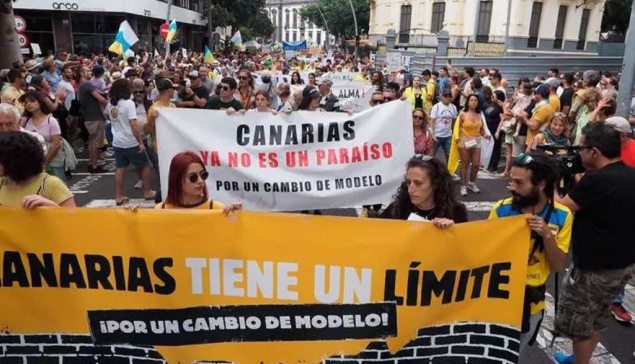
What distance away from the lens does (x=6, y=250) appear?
282 centimetres

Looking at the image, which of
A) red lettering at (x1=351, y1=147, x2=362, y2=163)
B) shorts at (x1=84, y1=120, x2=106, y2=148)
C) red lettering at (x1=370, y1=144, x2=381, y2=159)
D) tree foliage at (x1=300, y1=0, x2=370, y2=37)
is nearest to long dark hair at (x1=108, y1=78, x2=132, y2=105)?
shorts at (x1=84, y1=120, x2=106, y2=148)

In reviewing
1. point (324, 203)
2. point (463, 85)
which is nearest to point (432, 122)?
point (324, 203)

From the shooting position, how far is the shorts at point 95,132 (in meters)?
9.65

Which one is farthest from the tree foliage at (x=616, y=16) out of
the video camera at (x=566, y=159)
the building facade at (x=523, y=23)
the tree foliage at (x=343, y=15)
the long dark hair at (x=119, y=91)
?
the long dark hair at (x=119, y=91)

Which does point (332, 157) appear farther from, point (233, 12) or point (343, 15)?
point (343, 15)

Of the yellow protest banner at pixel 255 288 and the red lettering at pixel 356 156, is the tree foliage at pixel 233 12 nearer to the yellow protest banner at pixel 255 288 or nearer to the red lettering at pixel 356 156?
the red lettering at pixel 356 156

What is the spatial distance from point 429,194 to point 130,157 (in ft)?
18.0

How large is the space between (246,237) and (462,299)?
1.16 meters

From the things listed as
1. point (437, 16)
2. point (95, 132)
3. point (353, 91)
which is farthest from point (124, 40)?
point (437, 16)

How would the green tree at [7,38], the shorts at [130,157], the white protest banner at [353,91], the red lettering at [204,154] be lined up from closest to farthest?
the red lettering at [204,154], the shorts at [130,157], the white protest banner at [353,91], the green tree at [7,38]

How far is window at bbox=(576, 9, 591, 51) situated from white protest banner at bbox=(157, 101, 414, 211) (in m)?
47.3

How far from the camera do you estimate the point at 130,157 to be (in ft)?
24.9

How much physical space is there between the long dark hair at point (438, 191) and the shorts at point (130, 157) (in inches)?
206

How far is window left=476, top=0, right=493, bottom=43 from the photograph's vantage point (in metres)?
43.3
